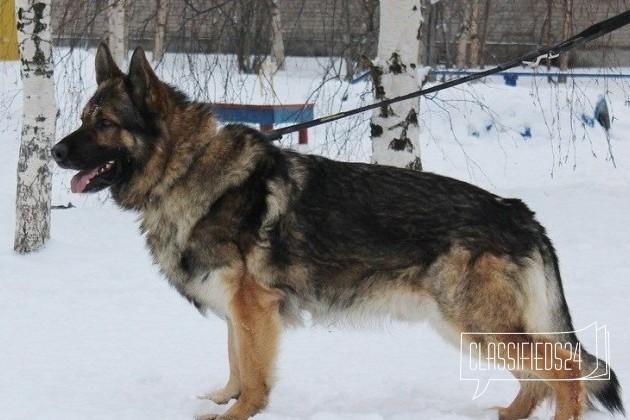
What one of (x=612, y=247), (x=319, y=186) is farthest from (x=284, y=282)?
(x=612, y=247)

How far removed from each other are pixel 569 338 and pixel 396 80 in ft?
11.8

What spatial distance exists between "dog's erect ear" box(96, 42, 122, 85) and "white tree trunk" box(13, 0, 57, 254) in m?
3.61

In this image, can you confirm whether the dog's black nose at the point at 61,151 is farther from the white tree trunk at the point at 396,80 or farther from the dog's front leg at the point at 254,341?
the white tree trunk at the point at 396,80

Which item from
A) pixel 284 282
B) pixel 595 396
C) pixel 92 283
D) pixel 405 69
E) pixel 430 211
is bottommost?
pixel 92 283

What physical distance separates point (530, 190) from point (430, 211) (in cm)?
726

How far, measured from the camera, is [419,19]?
7141 mm

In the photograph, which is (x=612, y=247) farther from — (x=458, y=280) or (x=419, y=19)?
(x=458, y=280)

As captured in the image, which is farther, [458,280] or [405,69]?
[405,69]

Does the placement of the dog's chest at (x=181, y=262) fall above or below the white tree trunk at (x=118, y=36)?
below

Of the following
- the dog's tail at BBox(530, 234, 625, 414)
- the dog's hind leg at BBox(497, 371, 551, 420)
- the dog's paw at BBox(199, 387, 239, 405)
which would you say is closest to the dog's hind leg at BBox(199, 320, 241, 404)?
the dog's paw at BBox(199, 387, 239, 405)

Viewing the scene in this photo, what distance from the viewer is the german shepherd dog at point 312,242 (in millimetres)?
3773

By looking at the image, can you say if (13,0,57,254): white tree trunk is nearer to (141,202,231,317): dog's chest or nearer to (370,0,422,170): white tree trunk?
(370,0,422,170): white tree trunk

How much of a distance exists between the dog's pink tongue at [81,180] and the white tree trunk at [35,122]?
3819mm

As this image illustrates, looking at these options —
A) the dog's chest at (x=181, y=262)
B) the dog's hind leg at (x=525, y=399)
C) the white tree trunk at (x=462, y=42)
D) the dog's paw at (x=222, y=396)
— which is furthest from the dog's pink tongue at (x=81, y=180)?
the white tree trunk at (x=462, y=42)
